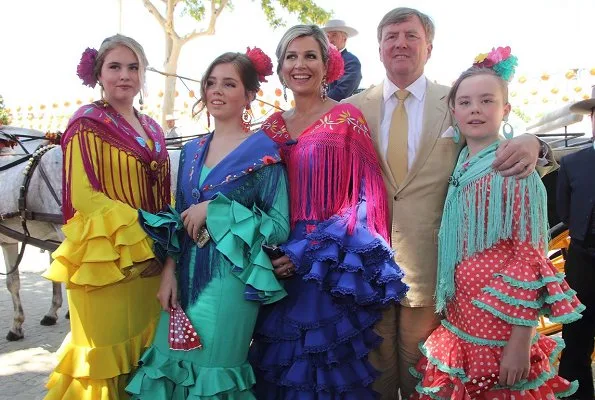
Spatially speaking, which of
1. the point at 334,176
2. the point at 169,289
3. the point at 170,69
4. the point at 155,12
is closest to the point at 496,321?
the point at 334,176

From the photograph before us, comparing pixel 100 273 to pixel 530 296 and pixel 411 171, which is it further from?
pixel 530 296

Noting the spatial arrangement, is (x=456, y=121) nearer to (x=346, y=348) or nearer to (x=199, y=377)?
(x=346, y=348)

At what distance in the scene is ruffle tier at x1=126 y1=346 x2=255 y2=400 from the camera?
2133 millimetres

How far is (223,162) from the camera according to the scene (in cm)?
233

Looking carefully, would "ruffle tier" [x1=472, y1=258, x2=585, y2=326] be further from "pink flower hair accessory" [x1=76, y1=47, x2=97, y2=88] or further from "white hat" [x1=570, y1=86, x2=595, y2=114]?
"pink flower hair accessory" [x1=76, y1=47, x2=97, y2=88]

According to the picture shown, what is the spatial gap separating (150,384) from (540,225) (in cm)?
182

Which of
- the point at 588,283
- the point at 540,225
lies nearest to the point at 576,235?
the point at 588,283

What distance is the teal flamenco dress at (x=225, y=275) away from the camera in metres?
2.16

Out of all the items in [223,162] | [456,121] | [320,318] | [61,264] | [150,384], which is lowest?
[150,384]

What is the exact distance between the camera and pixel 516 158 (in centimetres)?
205

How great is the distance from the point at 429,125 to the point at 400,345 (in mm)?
1121

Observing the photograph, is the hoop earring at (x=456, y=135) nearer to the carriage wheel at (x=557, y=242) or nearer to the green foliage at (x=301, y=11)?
the carriage wheel at (x=557, y=242)

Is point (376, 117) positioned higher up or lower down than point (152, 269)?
higher up

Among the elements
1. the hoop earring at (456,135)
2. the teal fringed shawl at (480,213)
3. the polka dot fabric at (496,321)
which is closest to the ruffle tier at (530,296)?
the polka dot fabric at (496,321)
